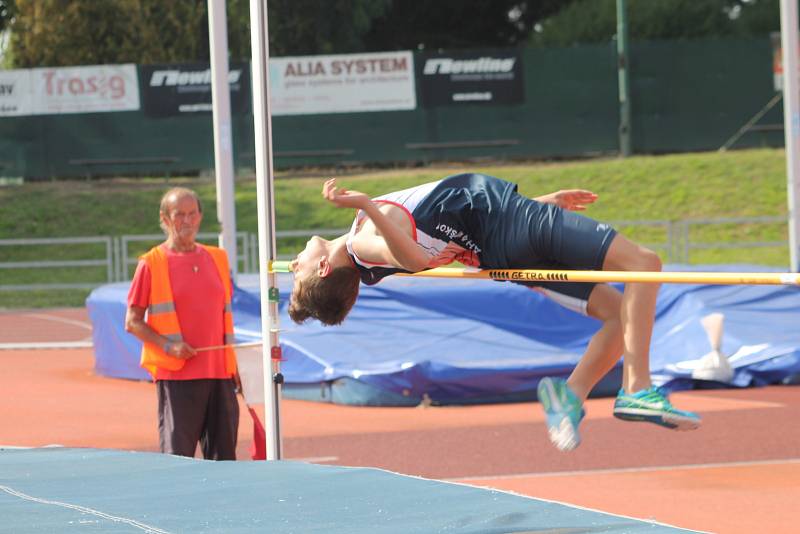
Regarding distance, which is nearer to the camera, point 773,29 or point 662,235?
point 662,235

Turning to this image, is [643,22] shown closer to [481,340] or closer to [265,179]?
[481,340]

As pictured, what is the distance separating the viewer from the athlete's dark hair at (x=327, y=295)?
4.98 meters

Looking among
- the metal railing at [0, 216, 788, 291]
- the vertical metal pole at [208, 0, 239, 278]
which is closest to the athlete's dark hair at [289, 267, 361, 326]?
the vertical metal pole at [208, 0, 239, 278]

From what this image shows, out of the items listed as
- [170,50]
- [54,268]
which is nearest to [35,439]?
[54,268]

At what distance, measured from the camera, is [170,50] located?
96.1ft

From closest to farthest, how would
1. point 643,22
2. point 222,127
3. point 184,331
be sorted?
point 184,331, point 222,127, point 643,22

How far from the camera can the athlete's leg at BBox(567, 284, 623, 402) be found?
16.8ft

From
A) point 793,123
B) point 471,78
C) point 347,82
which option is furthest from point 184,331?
point 471,78

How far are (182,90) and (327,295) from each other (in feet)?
62.9

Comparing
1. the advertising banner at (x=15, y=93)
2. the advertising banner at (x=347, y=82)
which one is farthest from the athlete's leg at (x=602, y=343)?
the advertising banner at (x=15, y=93)

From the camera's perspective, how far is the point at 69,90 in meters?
23.5

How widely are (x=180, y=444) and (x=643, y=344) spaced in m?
2.45

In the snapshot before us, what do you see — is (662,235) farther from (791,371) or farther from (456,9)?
(456,9)

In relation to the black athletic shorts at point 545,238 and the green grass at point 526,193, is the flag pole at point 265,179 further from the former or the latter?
the green grass at point 526,193
